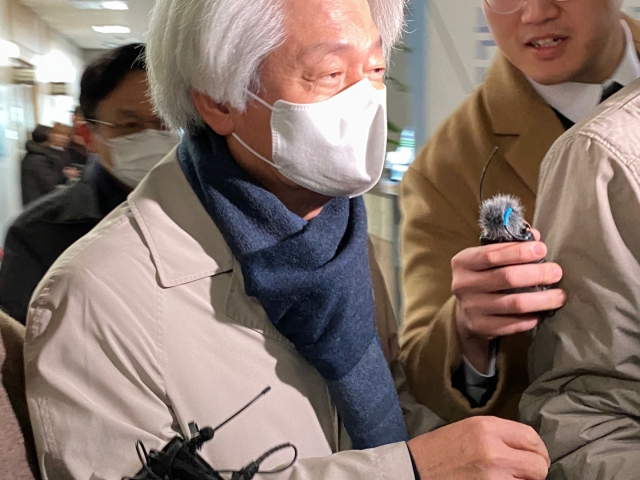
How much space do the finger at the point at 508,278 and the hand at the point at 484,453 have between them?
0.69ft

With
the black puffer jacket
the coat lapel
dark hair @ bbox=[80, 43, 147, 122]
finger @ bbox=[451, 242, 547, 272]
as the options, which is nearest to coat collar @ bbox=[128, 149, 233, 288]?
finger @ bbox=[451, 242, 547, 272]

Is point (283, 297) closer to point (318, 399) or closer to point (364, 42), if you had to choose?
point (318, 399)

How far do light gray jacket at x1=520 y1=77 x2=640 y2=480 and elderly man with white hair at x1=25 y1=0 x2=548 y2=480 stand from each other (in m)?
0.09

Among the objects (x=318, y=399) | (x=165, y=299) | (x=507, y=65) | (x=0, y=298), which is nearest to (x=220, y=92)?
(x=165, y=299)

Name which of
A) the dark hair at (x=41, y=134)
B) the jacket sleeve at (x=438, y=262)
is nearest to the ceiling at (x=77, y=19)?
the dark hair at (x=41, y=134)

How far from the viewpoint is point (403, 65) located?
2.59m

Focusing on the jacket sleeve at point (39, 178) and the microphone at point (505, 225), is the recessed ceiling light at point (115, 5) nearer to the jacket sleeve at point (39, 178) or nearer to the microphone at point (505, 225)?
the jacket sleeve at point (39, 178)

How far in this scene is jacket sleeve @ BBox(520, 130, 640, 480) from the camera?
0.88m

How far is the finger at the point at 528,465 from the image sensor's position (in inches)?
38.2

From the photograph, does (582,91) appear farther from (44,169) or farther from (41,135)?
(41,135)

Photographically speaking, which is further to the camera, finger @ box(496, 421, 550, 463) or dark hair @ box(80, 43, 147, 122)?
dark hair @ box(80, 43, 147, 122)

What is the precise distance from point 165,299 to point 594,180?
65cm

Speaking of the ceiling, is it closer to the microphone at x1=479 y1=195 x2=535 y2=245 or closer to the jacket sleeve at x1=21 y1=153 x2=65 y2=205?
the jacket sleeve at x1=21 y1=153 x2=65 y2=205

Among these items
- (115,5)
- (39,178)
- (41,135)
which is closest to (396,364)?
(39,178)
